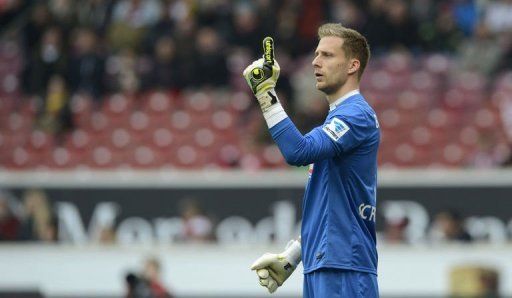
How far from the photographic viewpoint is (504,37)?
53.6 ft

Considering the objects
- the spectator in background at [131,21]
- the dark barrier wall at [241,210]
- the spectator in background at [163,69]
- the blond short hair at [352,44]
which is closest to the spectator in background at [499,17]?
the dark barrier wall at [241,210]

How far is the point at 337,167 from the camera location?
5500 millimetres

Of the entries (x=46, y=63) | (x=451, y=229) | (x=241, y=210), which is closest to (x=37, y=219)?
(x=241, y=210)

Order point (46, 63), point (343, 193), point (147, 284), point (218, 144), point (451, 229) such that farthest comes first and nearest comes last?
1. point (46, 63)
2. point (218, 144)
3. point (451, 229)
4. point (147, 284)
5. point (343, 193)

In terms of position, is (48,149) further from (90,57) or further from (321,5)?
(321,5)

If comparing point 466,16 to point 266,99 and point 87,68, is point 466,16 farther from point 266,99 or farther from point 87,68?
point 266,99

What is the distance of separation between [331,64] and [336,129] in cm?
33

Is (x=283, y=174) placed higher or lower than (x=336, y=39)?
higher

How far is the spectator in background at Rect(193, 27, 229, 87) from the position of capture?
16.5 m

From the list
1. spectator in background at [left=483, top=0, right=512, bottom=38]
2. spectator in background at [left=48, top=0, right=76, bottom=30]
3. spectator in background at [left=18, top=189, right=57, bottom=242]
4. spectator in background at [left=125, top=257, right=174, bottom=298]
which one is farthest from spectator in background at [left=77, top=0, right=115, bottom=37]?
spectator in background at [left=125, top=257, right=174, bottom=298]

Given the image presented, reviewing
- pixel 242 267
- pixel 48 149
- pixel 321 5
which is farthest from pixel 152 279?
pixel 321 5

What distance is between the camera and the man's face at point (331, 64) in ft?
18.2

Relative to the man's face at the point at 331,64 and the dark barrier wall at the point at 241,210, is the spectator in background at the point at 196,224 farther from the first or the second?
the man's face at the point at 331,64

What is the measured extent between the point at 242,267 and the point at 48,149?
397 centimetres
